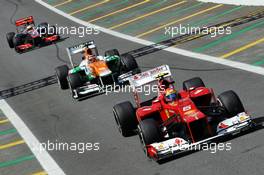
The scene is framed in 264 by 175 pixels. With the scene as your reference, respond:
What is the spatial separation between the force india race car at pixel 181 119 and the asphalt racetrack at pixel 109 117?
0.31 m

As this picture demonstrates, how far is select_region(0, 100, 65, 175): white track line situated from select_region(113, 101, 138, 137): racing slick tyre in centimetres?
192

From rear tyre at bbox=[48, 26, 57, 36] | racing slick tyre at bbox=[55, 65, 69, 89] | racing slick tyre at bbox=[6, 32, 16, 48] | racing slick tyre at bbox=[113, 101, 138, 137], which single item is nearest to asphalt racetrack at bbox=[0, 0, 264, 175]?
racing slick tyre at bbox=[113, 101, 138, 137]

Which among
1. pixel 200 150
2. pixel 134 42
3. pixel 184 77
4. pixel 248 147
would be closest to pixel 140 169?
pixel 200 150

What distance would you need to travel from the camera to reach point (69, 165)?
14453 mm

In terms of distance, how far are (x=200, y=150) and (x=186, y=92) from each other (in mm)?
2104

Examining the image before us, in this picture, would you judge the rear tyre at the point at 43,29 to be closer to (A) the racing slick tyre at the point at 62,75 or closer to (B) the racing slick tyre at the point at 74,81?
(A) the racing slick tyre at the point at 62,75

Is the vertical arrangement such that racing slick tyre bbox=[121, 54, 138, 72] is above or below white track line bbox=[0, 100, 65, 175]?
above

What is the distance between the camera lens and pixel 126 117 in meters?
15.0

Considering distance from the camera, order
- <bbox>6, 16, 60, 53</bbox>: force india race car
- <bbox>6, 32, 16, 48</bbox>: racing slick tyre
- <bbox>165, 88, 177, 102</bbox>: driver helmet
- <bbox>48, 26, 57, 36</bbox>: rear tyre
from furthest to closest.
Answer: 1. <bbox>6, 32, 16, 48</bbox>: racing slick tyre
2. <bbox>48, 26, 57, 36</bbox>: rear tyre
3. <bbox>6, 16, 60, 53</bbox>: force india race car
4. <bbox>165, 88, 177, 102</bbox>: driver helmet

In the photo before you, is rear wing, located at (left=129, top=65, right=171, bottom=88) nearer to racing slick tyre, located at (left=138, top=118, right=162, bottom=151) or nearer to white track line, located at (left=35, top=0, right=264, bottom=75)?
racing slick tyre, located at (left=138, top=118, right=162, bottom=151)

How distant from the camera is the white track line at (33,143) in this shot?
47.5 ft

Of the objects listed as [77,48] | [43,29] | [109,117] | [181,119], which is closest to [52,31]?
[43,29]

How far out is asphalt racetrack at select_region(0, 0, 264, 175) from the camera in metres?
12.8

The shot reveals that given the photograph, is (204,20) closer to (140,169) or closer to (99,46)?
(99,46)
